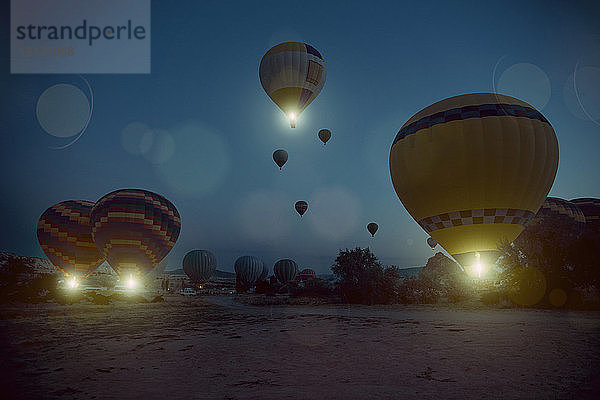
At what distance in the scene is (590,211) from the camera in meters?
29.9

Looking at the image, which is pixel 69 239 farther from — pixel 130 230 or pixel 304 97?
pixel 304 97

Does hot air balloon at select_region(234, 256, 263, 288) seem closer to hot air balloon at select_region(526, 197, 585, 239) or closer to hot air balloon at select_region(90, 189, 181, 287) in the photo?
hot air balloon at select_region(90, 189, 181, 287)

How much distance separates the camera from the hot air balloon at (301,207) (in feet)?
152

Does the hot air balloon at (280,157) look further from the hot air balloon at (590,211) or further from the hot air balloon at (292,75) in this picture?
the hot air balloon at (590,211)

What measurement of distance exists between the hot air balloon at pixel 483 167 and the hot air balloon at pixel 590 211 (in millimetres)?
15380

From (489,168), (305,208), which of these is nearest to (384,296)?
(489,168)

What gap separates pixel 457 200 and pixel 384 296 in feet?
39.6

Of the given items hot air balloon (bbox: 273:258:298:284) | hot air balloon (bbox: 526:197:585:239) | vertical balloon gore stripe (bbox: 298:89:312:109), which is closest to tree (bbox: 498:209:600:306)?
hot air balloon (bbox: 526:197:585:239)

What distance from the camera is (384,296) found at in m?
27.5

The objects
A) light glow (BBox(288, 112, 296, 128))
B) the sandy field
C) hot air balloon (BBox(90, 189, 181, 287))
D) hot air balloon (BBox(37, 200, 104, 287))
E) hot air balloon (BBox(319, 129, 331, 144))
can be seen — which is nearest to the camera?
the sandy field

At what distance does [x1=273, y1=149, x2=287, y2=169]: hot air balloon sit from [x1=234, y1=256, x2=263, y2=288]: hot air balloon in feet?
99.5

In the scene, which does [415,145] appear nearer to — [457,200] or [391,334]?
[457,200]

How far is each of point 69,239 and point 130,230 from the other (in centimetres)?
859

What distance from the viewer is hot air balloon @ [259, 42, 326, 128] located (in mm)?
26859
